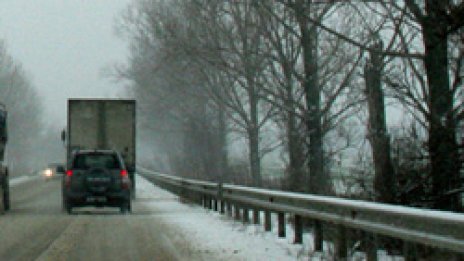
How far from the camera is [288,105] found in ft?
75.3

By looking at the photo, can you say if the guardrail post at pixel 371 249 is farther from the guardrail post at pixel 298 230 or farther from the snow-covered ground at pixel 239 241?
the guardrail post at pixel 298 230

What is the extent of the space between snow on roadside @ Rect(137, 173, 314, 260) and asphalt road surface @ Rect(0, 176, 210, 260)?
0.30 m

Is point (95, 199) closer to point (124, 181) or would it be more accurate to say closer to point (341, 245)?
point (124, 181)

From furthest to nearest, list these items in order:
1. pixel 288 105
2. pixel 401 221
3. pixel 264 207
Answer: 1. pixel 288 105
2. pixel 264 207
3. pixel 401 221

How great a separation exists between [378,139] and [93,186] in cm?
1022

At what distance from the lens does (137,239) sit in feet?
43.4

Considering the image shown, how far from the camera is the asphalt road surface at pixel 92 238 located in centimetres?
1108

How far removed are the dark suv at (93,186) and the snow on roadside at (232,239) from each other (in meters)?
1.65

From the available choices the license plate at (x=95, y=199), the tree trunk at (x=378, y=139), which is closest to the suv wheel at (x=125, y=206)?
the license plate at (x=95, y=199)

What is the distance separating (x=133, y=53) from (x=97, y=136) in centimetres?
2282

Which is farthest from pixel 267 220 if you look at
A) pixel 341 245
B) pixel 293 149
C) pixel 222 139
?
pixel 222 139

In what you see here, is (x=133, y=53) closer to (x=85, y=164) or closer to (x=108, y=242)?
(x=85, y=164)

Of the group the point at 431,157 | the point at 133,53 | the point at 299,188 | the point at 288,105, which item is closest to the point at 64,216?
the point at 299,188

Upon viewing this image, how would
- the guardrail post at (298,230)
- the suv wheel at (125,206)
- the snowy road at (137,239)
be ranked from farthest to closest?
the suv wheel at (125,206)
the guardrail post at (298,230)
the snowy road at (137,239)
